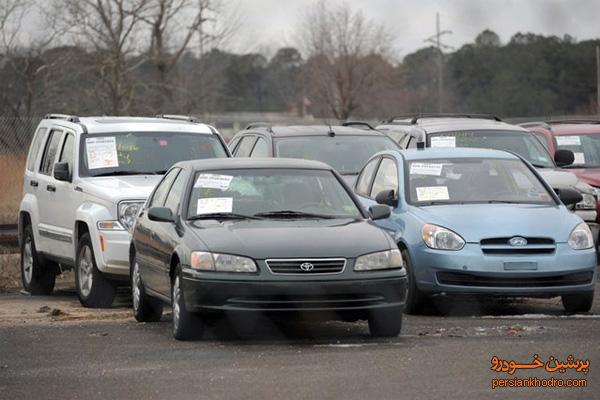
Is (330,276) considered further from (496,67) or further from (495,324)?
(496,67)

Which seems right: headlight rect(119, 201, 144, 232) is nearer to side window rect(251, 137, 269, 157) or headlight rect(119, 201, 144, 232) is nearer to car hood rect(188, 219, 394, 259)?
car hood rect(188, 219, 394, 259)

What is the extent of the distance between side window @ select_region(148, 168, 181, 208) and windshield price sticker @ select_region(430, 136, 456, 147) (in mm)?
6263

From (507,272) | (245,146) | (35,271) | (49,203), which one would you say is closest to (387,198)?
(507,272)

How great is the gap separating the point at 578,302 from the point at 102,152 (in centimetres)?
533

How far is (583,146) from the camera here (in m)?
20.2

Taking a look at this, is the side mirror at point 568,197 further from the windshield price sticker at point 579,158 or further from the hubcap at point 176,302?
the windshield price sticker at point 579,158

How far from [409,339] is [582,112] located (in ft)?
109

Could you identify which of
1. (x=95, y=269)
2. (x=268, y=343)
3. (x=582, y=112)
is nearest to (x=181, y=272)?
(x=268, y=343)

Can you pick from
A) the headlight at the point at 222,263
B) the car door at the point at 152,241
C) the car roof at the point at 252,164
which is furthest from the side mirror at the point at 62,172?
the headlight at the point at 222,263

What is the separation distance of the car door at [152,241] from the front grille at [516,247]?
110 inches

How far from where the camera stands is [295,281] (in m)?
10.1

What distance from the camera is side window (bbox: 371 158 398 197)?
14.0 metres

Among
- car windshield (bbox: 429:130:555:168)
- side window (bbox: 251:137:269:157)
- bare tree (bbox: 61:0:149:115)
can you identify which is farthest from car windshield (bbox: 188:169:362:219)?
bare tree (bbox: 61:0:149:115)

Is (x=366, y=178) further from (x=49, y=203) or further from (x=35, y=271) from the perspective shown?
(x=35, y=271)
